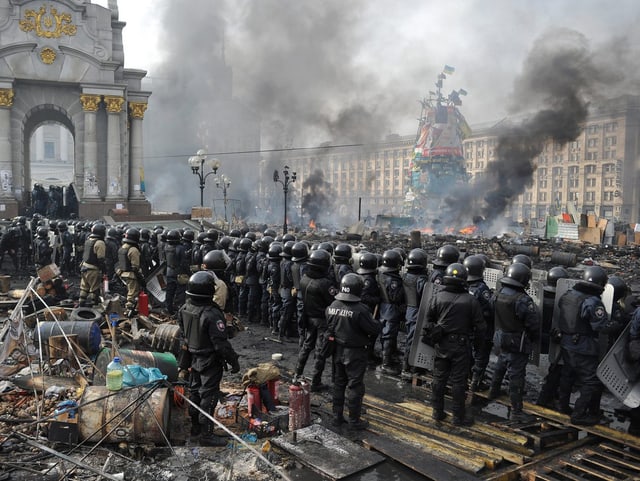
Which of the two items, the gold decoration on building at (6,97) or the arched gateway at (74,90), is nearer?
the gold decoration on building at (6,97)

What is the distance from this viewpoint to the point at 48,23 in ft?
99.0

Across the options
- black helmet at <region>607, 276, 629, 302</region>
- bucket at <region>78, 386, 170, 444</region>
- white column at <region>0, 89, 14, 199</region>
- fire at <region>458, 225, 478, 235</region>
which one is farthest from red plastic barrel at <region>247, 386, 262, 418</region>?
fire at <region>458, 225, 478, 235</region>

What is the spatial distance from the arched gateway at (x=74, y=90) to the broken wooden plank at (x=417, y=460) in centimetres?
2884

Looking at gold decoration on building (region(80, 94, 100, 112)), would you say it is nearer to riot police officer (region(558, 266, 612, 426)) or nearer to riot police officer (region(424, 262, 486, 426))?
riot police officer (region(424, 262, 486, 426))

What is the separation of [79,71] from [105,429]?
30127mm

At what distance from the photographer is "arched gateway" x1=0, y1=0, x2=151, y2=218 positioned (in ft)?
97.1

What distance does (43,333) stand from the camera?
25.7ft

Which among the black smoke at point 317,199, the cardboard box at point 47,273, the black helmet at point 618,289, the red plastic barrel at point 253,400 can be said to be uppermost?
the black smoke at point 317,199

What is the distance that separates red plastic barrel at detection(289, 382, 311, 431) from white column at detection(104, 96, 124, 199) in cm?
2869

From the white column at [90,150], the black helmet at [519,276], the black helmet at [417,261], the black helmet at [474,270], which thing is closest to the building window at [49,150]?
the white column at [90,150]

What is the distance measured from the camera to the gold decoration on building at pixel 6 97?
29375 millimetres

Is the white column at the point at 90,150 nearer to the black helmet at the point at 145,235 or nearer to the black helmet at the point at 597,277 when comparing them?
the black helmet at the point at 145,235

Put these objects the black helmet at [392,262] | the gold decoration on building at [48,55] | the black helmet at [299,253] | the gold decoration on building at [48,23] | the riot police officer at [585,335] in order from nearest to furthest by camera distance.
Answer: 1. the riot police officer at [585,335]
2. the black helmet at [392,262]
3. the black helmet at [299,253]
4. the gold decoration on building at [48,23]
5. the gold decoration on building at [48,55]

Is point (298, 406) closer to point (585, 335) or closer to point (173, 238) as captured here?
point (585, 335)
